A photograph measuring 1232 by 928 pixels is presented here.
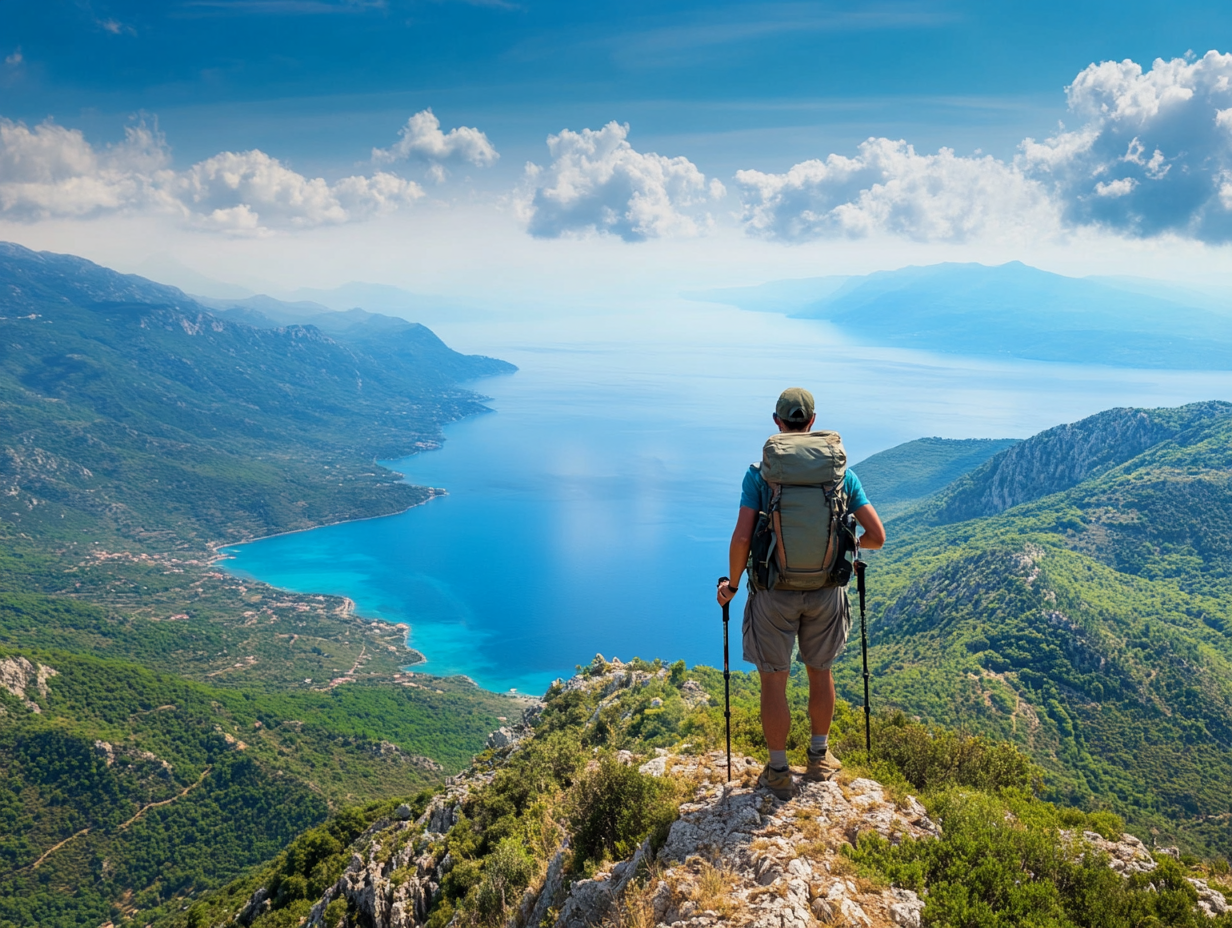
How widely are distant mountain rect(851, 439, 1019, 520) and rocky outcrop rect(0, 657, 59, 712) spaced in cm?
13848

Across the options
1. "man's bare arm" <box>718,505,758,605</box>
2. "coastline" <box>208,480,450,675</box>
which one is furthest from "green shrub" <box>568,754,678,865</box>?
"coastline" <box>208,480,450,675</box>

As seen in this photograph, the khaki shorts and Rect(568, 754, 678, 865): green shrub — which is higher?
the khaki shorts

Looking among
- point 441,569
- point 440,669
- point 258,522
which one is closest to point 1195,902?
point 440,669

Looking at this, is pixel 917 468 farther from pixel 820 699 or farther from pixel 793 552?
pixel 793 552

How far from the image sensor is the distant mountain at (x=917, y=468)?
513 feet

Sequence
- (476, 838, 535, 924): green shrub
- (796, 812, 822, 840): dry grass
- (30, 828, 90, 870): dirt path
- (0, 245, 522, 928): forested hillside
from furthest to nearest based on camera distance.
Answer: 1. (0, 245, 522, 928): forested hillside
2. (30, 828, 90, 870): dirt path
3. (476, 838, 535, 924): green shrub
4. (796, 812, 822, 840): dry grass

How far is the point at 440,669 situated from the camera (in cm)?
10888

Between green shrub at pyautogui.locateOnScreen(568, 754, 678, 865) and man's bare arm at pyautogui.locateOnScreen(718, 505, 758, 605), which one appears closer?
man's bare arm at pyautogui.locateOnScreen(718, 505, 758, 605)

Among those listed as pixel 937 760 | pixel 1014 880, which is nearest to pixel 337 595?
pixel 937 760

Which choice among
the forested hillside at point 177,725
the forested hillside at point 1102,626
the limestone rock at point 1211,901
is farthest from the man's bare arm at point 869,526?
the forested hillside at point 177,725

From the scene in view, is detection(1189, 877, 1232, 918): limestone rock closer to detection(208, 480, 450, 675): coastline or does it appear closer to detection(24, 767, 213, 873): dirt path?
detection(24, 767, 213, 873): dirt path

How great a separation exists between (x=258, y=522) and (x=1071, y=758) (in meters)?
186

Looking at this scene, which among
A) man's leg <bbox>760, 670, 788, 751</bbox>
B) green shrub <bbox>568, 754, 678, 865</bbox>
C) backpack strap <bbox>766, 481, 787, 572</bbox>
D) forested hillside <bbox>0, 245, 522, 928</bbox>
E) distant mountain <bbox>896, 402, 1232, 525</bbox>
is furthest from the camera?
distant mountain <bbox>896, 402, 1232, 525</bbox>

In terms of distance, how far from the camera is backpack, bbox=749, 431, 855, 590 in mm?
5832
